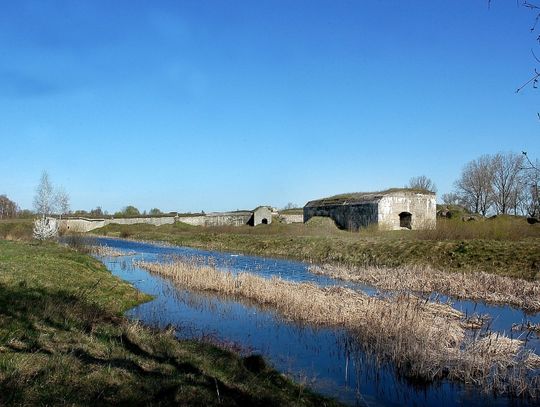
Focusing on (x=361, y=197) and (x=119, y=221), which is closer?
(x=361, y=197)

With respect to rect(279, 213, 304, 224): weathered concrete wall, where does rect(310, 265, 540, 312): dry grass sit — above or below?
below

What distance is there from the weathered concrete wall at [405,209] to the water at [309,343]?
24.8 meters

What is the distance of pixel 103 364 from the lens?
6430 millimetres

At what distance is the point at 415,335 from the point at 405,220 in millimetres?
34614

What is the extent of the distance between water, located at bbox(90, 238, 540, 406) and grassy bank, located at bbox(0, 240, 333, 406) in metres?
1.22

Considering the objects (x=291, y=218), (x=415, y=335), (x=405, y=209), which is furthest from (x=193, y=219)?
(x=415, y=335)

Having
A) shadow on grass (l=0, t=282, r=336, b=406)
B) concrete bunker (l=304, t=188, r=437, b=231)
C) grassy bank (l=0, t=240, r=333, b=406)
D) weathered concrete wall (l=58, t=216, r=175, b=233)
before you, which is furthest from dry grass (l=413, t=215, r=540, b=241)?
weathered concrete wall (l=58, t=216, r=175, b=233)

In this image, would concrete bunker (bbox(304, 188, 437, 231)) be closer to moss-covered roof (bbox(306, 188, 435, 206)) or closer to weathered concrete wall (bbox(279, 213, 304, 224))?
moss-covered roof (bbox(306, 188, 435, 206))

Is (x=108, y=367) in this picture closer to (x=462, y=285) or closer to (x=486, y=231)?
(x=462, y=285)

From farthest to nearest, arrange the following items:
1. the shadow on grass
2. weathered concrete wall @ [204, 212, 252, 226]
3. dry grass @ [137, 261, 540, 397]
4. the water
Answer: weathered concrete wall @ [204, 212, 252, 226] < dry grass @ [137, 261, 540, 397] < the water < the shadow on grass

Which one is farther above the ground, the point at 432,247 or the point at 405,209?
the point at 405,209

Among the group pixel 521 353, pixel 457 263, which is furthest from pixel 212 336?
pixel 457 263

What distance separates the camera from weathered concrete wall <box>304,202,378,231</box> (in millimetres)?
43062

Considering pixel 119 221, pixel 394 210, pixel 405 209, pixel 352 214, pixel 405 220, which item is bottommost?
pixel 119 221
